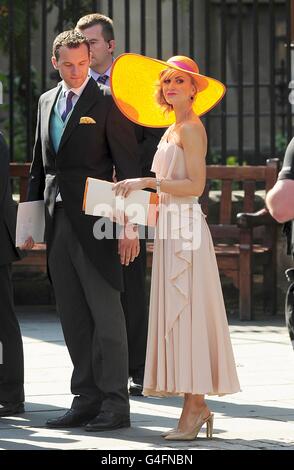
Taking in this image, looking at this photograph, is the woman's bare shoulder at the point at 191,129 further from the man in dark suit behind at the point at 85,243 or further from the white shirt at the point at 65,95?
the white shirt at the point at 65,95

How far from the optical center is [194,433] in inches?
244

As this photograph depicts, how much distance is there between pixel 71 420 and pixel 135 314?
1.38 meters

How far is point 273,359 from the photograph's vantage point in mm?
8984

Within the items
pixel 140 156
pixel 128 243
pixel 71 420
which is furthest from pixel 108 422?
pixel 140 156

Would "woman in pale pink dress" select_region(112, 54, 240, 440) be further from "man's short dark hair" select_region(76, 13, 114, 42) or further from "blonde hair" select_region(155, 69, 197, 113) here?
"man's short dark hair" select_region(76, 13, 114, 42)

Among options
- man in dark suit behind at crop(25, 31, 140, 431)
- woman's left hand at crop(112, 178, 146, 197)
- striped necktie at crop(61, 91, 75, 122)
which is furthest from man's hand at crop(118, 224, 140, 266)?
striped necktie at crop(61, 91, 75, 122)

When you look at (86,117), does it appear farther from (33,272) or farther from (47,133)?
(33,272)

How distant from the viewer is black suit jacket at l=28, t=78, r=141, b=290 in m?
6.58

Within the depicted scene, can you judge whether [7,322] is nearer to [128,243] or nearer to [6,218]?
[6,218]

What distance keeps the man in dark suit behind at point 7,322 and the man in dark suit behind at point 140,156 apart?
2.88 ft

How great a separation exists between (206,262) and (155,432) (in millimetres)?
884

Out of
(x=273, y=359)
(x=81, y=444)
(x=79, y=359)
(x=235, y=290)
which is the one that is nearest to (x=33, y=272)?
(x=235, y=290)

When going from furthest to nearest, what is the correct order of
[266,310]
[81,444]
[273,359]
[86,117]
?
[266,310], [273,359], [86,117], [81,444]

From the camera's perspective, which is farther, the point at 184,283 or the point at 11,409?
the point at 11,409
